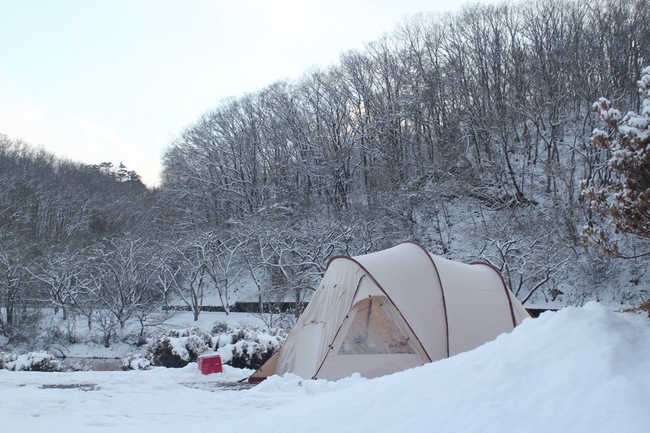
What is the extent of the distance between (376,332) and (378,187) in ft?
85.7

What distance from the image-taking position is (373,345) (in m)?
10.2

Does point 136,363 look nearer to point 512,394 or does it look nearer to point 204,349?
point 204,349

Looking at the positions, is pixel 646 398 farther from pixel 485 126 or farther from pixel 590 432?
pixel 485 126

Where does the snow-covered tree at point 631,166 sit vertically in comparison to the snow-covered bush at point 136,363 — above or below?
above

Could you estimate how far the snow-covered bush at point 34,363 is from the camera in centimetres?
1330

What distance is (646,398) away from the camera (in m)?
3.43

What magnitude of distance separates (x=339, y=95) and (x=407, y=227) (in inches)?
578

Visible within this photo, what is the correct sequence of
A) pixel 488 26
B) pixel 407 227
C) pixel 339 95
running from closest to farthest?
pixel 407 227 < pixel 488 26 < pixel 339 95

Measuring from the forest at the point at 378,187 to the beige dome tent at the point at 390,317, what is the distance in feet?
42.3

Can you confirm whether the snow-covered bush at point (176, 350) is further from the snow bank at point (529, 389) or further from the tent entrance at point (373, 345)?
the snow bank at point (529, 389)

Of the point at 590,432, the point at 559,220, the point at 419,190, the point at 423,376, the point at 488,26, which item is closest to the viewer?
the point at 590,432

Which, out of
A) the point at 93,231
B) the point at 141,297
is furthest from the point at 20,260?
the point at 93,231

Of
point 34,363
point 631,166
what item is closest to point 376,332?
point 631,166

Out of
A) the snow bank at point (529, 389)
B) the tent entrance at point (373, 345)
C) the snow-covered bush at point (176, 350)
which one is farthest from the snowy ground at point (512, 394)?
the snow-covered bush at point (176, 350)
